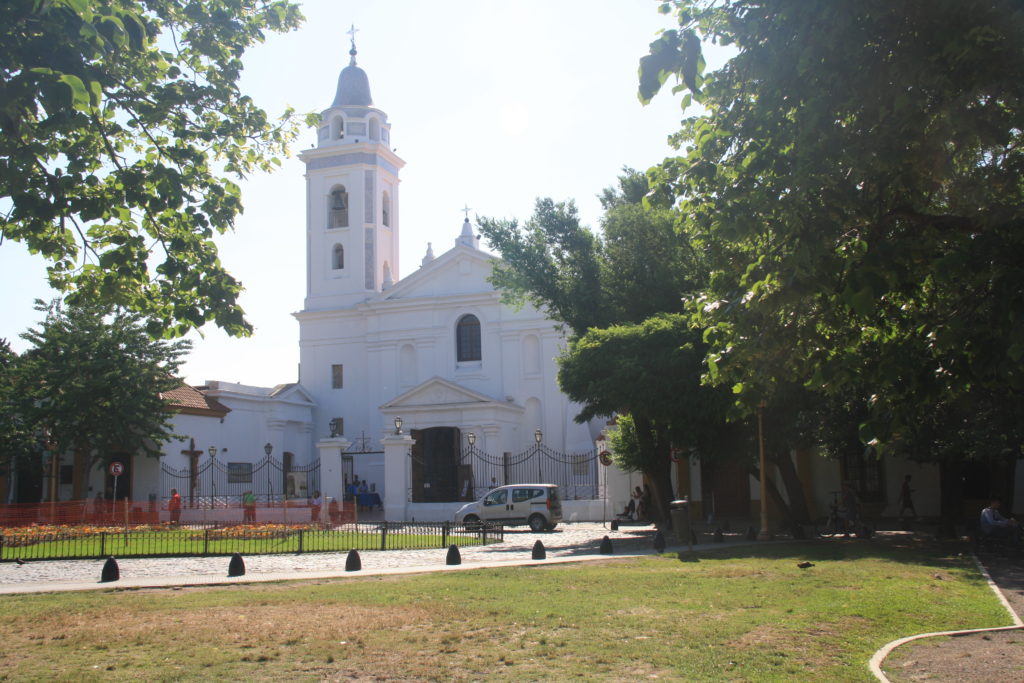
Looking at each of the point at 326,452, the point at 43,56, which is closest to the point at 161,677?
the point at 43,56

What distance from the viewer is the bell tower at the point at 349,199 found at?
46812 mm

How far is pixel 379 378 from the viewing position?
45344 mm

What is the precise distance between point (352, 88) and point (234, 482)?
2089cm

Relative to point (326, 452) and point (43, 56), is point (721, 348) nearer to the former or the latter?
point (43, 56)

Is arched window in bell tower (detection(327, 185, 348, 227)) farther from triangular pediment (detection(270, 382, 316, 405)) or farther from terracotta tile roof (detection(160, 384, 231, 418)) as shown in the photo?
terracotta tile roof (detection(160, 384, 231, 418))

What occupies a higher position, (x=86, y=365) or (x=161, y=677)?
(x=86, y=365)

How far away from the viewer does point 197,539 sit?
67.5ft

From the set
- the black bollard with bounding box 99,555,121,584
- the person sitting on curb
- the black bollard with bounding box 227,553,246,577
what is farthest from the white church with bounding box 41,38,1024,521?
the black bollard with bounding box 99,555,121,584

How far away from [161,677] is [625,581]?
698 centimetres

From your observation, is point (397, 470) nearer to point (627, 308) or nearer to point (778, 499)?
point (627, 308)

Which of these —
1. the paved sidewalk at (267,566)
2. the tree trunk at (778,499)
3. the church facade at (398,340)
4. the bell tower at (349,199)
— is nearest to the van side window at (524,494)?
the paved sidewalk at (267,566)

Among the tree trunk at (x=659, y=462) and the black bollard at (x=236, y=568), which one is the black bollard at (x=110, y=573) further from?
the tree trunk at (x=659, y=462)

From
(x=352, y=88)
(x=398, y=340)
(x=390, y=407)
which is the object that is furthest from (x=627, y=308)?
(x=352, y=88)

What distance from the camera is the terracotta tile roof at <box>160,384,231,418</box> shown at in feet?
113
